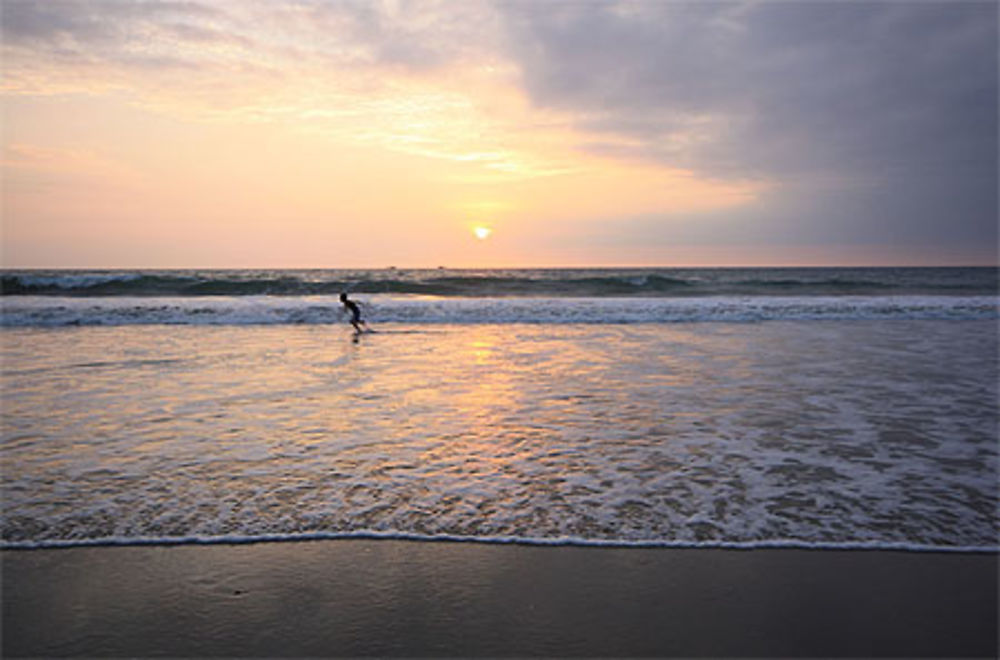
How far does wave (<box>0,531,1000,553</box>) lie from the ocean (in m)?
0.02

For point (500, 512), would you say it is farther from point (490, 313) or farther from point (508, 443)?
point (490, 313)

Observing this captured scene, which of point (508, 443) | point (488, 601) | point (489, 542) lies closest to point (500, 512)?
point (489, 542)

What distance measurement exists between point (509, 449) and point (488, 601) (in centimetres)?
255

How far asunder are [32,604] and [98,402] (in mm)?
5310

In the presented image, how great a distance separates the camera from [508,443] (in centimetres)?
572

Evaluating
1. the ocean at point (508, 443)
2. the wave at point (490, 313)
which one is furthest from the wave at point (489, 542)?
the wave at point (490, 313)

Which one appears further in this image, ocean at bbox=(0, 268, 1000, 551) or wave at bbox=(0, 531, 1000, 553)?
ocean at bbox=(0, 268, 1000, 551)

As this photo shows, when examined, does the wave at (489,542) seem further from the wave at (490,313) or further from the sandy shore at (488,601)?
the wave at (490,313)

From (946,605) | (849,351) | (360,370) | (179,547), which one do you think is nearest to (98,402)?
(360,370)

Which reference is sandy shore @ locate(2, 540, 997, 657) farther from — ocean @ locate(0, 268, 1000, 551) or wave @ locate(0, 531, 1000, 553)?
ocean @ locate(0, 268, 1000, 551)

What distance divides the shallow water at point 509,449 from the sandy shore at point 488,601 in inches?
9.2

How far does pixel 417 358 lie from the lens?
11844 mm

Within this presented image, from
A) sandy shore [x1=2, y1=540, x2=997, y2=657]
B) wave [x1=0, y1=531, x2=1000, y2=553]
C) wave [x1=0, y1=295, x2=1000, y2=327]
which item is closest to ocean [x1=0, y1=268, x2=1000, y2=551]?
wave [x1=0, y1=531, x2=1000, y2=553]

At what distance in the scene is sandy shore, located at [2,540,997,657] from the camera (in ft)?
8.73
